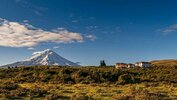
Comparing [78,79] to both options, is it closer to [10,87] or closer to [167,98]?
[10,87]

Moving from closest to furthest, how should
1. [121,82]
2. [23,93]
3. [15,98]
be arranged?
1. [15,98]
2. [23,93]
3. [121,82]

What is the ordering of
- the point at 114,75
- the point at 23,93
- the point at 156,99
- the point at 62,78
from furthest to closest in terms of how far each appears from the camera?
1. the point at 114,75
2. the point at 62,78
3. the point at 23,93
4. the point at 156,99

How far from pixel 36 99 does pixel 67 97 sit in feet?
9.86

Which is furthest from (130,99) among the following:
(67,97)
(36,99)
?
(36,99)

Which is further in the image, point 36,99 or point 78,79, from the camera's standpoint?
point 78,79

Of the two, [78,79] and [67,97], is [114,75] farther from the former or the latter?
[67,97]

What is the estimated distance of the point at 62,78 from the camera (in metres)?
53.8

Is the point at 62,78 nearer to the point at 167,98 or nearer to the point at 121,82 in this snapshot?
the point at 121,82

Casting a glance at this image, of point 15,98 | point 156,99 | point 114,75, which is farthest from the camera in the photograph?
point 114,75

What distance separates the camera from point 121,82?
165 feet

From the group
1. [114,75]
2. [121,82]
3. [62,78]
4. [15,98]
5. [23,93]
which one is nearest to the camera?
[15,98]

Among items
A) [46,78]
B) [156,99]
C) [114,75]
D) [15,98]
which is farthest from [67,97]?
[114,75]

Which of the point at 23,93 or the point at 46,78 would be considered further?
the point at 46,78

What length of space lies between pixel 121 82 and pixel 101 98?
2127 centimetres
